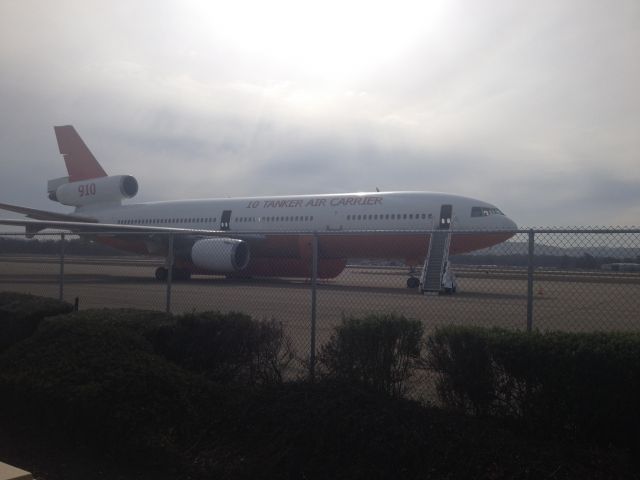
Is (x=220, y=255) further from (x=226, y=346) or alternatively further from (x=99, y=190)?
(x=99, y=190)

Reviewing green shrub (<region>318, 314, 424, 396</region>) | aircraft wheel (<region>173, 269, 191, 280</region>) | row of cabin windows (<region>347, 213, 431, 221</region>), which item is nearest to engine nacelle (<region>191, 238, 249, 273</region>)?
aircraft wheel (<region>173, 269, 191, 280</region>)

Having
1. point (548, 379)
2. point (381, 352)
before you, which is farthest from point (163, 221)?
point (548, 379)

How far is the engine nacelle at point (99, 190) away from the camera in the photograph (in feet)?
108

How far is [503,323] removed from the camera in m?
10.3

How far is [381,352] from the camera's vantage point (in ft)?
18.2

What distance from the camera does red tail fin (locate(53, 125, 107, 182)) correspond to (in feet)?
113

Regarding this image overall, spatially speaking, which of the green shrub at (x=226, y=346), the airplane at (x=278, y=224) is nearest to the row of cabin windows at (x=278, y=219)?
the airplane at (x=278, y=224)

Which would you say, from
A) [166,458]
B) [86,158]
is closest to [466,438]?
[166,458]

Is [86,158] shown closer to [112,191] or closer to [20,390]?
[112,191]

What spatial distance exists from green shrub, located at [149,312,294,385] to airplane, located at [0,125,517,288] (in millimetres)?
6786

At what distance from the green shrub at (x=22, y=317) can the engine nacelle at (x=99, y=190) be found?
26.4 meters

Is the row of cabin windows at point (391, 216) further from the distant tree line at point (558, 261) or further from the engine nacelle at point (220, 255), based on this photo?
the distant tree line at point (558, 261)

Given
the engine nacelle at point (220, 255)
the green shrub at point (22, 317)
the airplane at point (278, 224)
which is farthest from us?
the engine nacelle at point (220, 255)

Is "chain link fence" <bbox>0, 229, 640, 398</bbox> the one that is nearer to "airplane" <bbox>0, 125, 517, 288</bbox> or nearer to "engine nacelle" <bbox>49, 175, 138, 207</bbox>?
"airplane" <bbox>0, 125, 517, 288</bbox>
